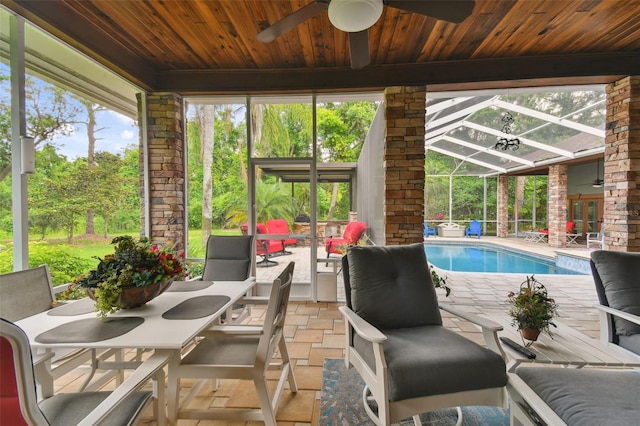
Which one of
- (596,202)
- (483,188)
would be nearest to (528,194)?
(483,188)

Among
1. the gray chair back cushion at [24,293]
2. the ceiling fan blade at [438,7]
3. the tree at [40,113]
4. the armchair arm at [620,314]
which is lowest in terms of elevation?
the armchair arm at [620,314]

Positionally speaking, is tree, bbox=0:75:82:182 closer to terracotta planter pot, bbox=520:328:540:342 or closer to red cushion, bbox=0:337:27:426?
red cushion, bbox=0:337:27:426

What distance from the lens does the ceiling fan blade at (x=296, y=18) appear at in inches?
68.8

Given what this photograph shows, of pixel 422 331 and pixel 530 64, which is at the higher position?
pixel 530 64

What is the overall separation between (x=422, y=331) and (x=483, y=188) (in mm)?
11122

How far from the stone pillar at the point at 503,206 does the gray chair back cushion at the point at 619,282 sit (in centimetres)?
Result: 928

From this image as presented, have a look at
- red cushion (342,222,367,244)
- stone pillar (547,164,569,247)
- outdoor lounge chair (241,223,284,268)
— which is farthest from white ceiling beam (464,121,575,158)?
Result: outdoor lounge chair (241,223,284,268)

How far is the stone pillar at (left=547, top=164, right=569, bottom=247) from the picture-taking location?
7.72 metres

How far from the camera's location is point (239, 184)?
12.2ft

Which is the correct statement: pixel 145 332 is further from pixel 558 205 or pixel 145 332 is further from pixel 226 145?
pixel 558 205

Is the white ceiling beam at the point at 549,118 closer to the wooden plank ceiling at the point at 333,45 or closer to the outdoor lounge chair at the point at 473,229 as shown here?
the wooden plank ceiling at the point at 333,45

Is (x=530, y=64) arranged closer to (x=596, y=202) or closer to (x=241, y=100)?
(x=241, y=100)

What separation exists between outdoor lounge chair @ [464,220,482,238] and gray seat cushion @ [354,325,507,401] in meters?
10.6

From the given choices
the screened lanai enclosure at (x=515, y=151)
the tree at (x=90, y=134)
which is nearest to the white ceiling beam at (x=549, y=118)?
the screened lanai enclosure at (x=515, y=151)
